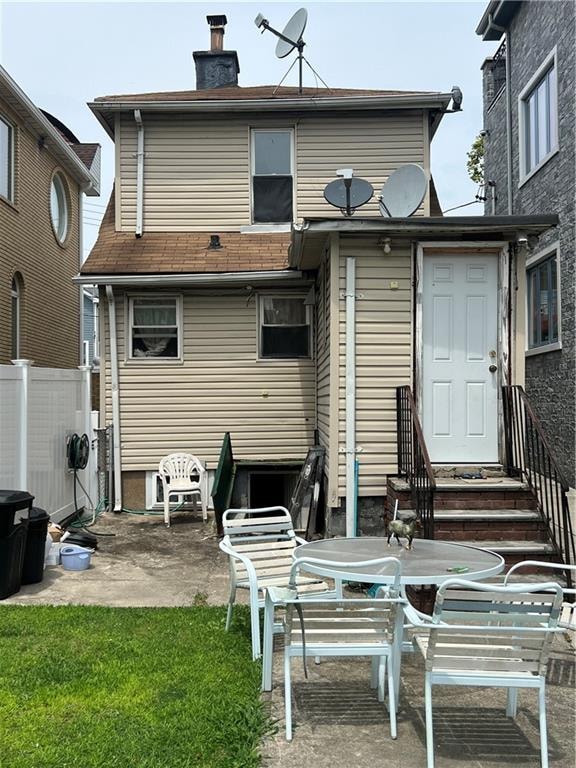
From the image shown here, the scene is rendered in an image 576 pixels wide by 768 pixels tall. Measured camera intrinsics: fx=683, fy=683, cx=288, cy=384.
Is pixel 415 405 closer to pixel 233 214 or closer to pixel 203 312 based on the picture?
pixel 203 312

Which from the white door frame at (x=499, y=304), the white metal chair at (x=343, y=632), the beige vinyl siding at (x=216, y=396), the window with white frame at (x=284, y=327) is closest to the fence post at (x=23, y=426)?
the beige vinyl siding at (x=216, y=396)

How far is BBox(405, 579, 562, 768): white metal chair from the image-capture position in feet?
10.0

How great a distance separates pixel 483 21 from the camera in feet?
43.6

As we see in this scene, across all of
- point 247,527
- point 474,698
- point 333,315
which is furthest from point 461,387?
point 474,698

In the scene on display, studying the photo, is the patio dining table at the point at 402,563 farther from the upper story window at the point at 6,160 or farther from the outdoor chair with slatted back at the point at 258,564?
the upper story window at the point at 6,160

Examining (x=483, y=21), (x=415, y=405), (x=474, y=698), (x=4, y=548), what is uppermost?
(x=483, y=21)

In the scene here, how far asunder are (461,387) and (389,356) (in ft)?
2.84

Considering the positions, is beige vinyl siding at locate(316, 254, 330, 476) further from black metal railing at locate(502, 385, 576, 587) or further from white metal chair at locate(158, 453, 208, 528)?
black metal railing at locate(502, 385, 576, 587)

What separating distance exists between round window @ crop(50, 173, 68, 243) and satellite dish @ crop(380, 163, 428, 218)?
28.0 ft

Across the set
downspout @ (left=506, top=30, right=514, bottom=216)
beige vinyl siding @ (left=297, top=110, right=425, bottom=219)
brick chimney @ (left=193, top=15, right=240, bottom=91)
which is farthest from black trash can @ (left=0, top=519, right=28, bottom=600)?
downspout @ (left=506, top=30, right=514, bottom=216)

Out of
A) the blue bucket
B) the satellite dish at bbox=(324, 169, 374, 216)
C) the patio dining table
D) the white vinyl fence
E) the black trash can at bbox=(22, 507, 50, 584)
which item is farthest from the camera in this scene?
the satellite dish at bbox=(324, 169, 374, 216)

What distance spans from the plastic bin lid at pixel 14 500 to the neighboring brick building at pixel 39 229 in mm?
6513

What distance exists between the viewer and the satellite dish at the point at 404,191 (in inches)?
325

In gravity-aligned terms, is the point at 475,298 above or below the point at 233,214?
below
